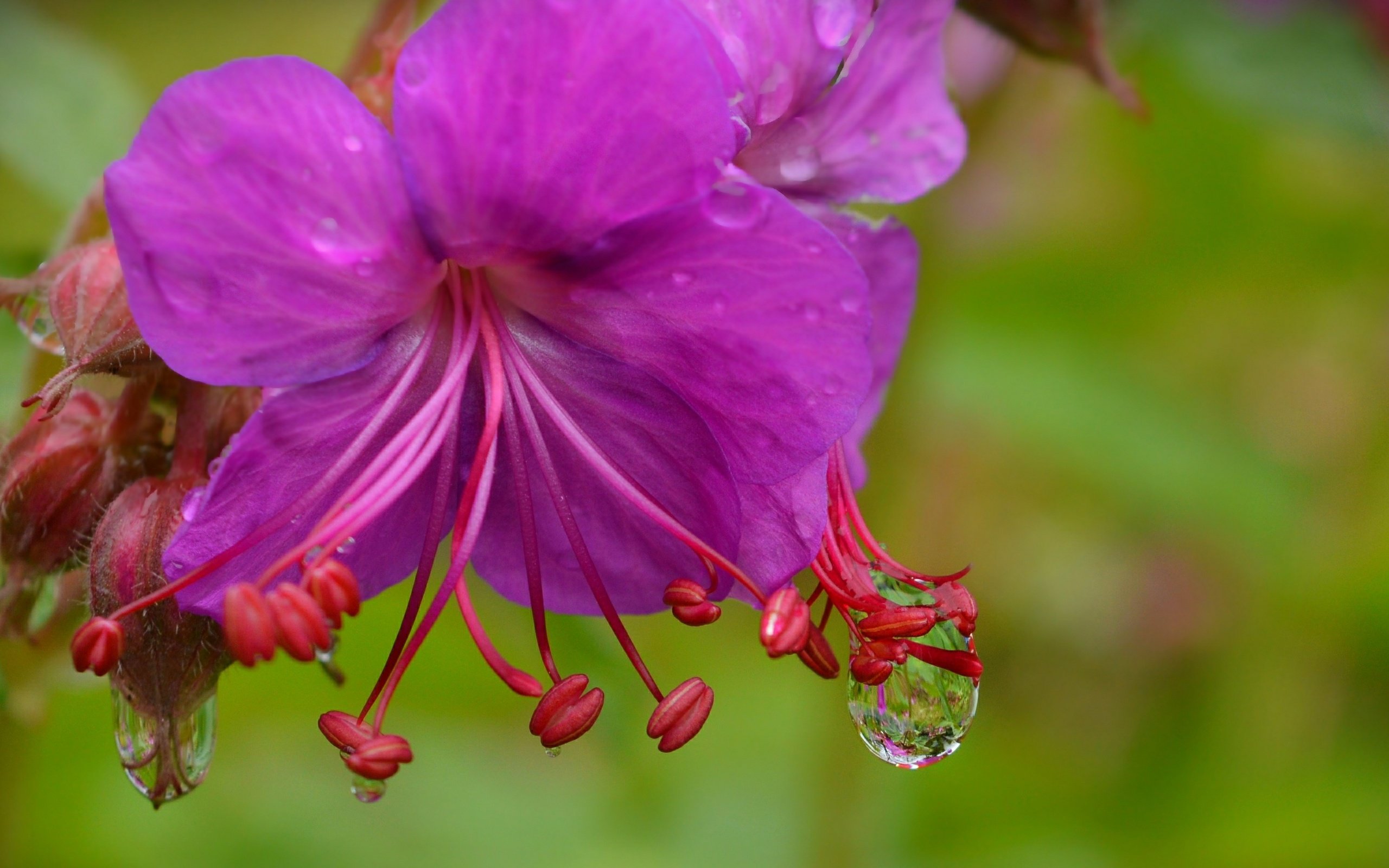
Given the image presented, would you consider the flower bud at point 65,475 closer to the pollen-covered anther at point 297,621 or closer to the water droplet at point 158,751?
the water droplet at point 158,751

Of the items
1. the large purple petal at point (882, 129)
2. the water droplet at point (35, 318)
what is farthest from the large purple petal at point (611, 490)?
the water droplet at point (35, 318)

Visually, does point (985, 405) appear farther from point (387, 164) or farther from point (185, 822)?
point (387, 164)

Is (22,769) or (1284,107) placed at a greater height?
(1284,107)

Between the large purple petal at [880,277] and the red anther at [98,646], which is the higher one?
the red anther at [98,646]

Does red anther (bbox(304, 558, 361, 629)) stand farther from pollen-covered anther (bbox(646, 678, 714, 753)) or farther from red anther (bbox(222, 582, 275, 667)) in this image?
pollen-covered anther (bbox(646, 678, 714, 753))

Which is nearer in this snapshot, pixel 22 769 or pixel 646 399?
pixel 646 399

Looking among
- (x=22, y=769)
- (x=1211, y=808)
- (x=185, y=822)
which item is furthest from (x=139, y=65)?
(x=1211, y=808)

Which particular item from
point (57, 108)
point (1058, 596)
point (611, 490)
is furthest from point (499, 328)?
point (1058, 596)

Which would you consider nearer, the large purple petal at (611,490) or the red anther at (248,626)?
the red anther at (248,626)

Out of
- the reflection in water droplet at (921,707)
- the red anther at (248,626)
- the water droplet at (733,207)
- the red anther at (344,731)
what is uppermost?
the water droplet at (733,207)
